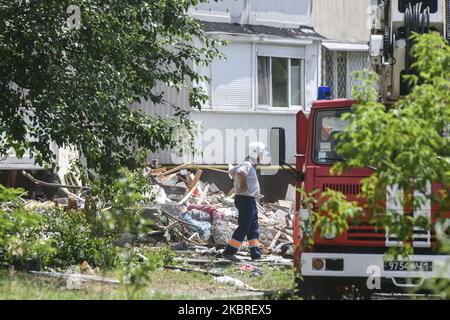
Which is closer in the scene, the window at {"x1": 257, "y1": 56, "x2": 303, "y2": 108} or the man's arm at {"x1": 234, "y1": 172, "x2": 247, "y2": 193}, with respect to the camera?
the man's arm at {"x1": 234, "y1": 172, "x2": 247, "y2": 193}

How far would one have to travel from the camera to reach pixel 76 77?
12922mm

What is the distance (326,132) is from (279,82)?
1523cm

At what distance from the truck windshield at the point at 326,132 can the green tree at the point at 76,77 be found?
3.19 metres

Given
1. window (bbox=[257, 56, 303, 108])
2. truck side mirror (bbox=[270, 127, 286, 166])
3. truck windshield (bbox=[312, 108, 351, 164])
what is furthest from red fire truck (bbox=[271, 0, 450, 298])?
window (bbox=[257, 56, 303, 108])

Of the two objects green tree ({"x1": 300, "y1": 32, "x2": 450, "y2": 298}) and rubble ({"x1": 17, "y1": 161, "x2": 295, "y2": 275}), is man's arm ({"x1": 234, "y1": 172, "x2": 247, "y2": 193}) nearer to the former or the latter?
rubble ({"x1": 17, "y1": 161, "x2": 295, "y2": 275})

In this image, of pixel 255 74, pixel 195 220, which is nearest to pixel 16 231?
pixel 195 220

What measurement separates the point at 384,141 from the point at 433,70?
2.82 ft

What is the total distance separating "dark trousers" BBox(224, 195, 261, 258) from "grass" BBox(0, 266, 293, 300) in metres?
0.96

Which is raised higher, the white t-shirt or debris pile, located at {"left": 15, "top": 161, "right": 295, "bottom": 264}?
the white t-shirt

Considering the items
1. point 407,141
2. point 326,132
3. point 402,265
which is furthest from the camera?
point 326,132

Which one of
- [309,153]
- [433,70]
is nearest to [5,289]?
[309,153]

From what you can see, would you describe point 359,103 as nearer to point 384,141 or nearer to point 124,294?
point 384,141

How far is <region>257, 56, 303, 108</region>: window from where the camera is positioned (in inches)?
1033

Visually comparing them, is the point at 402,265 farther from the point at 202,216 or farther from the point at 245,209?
the point at 202,216
